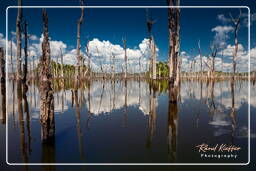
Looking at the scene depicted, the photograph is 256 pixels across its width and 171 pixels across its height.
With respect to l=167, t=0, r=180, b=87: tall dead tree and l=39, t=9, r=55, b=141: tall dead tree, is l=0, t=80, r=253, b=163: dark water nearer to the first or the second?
l=39, t=9, r=55, b=141: tall dead tree

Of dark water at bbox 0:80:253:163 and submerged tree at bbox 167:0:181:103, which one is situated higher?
submerged tree at bbox 167:0:181:103

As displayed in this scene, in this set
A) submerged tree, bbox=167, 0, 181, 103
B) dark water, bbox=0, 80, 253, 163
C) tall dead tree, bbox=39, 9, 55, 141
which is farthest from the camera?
submerged tree, bbox=167, 0, 181, 103

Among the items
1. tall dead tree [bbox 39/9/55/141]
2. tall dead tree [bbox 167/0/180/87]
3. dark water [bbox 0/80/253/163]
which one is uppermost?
tall dead tree [bbox 167/0/180/87]

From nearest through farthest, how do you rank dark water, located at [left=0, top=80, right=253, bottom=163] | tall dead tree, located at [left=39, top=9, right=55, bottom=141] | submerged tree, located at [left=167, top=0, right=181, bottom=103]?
dark water, located at [left=0, top=80, right=253, bottom=163], tall dead tree, located at [left=39, top=9, right=55, bottom=141], submerged tree, located at [left=167, top=0, right=181, bottom=103]

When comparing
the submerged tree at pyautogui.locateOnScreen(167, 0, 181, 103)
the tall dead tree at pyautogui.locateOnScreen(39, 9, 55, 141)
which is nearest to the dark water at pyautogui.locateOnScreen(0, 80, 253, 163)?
the tall dead tree at pyautogui.locateOnScreen(39, 9, 55, 141)

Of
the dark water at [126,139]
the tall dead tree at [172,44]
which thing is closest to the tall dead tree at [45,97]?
the dark water at [126,139]

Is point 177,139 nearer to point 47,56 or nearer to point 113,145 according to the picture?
point 113,145

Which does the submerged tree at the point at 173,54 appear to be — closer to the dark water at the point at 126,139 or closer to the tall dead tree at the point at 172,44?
the tall dead tree at the point at 172,44

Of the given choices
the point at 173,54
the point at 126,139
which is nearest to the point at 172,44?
the point at 173,54

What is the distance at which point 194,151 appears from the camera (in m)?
5.25

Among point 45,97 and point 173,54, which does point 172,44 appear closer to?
point 173,54

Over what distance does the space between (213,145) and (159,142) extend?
5.40 feet

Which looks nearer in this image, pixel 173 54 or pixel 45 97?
pixel 45 97

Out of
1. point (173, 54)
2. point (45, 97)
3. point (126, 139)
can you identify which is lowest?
point (126, 139)
